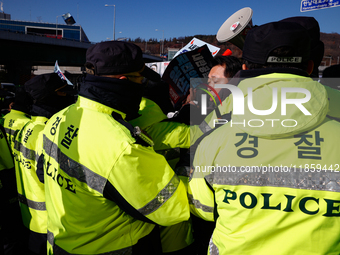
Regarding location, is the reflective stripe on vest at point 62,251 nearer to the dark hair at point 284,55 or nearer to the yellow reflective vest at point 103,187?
the yellow reflective vest at point 103,187

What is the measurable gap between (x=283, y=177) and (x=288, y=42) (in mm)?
679

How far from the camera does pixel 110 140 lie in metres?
1.47

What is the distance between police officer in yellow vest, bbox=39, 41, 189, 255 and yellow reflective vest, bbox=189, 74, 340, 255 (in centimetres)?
44

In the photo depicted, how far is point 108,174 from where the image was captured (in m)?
1.45

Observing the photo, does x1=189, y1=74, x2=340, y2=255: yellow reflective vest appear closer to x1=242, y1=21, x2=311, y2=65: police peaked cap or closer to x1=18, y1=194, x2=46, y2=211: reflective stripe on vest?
x1=242, y1=21, x2=311, y2=65: police peaked cap

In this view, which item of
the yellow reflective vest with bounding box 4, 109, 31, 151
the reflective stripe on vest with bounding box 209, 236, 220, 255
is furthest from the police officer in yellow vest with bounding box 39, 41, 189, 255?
the yellow reflective vest with bounding box 4, 109, 31, 151

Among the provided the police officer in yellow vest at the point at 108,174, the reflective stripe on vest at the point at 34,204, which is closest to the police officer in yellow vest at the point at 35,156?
the reflective stripe on vest at the point at 34,204

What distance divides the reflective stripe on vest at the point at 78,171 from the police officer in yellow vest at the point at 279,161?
682 mm

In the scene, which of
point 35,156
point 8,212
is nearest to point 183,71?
point 35,156

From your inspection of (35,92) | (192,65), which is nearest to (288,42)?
(192,65)

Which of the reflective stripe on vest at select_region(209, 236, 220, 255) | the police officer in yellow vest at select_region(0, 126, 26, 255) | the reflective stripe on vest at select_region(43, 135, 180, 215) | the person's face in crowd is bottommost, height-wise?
the police officer in yellow vest at select_region(0, 126, 26, 255)

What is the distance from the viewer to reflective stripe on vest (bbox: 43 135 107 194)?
1493 mm

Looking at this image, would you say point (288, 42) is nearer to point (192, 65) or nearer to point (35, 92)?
point (192, 65)

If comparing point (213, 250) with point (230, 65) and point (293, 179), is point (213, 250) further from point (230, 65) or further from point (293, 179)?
point (230, 65)
